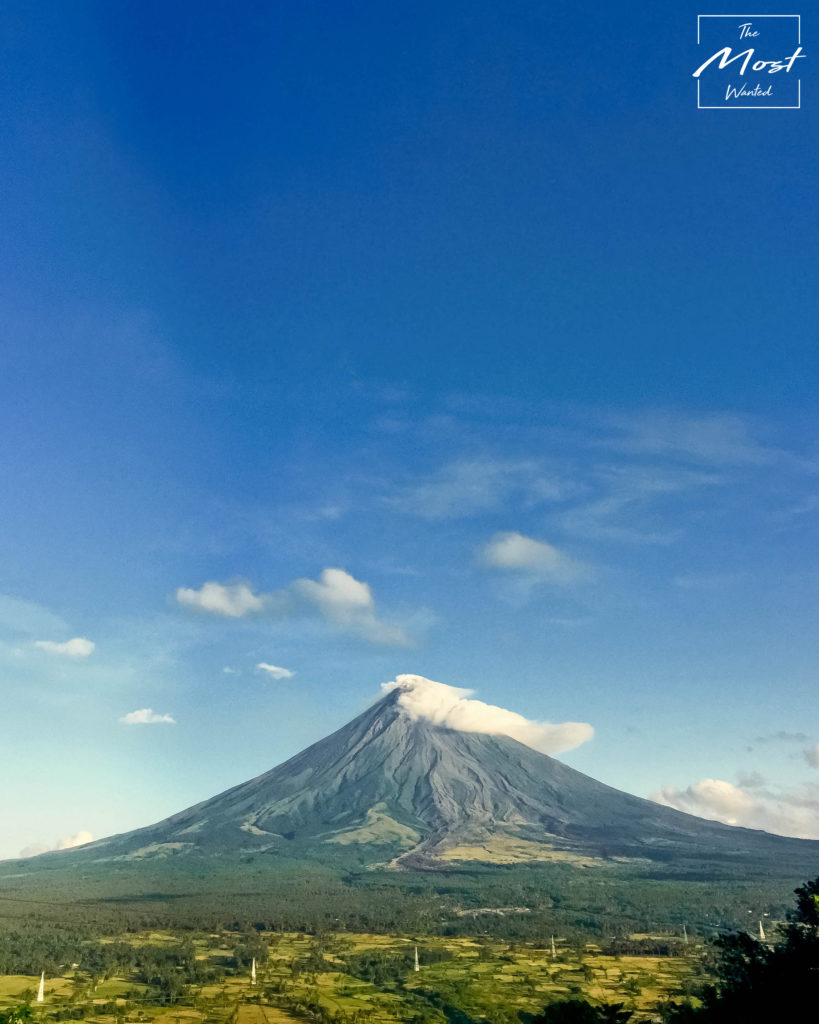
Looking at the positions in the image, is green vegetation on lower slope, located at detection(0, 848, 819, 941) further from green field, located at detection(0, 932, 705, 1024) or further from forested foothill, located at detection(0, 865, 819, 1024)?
green field, located at detection(0, 932, 705, 1024)

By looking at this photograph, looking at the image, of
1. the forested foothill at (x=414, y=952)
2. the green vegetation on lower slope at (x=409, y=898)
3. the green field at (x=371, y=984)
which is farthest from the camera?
the green vegetation on lower slope at (x=409, y=898)

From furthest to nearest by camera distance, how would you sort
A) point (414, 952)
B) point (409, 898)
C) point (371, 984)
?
1. point (409, 898)
2. point (414, 952)
3. point (371, 984)

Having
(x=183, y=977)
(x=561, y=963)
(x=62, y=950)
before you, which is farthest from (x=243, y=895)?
(x=561, y=963)

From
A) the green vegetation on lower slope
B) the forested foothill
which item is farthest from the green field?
the green vegetation on lower slope

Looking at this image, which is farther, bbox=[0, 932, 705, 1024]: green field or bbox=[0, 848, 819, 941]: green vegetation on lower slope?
bbox=[0, 848, 819, 941]: green vegetation on lower slope

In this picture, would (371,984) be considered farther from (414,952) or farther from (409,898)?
(409,898)

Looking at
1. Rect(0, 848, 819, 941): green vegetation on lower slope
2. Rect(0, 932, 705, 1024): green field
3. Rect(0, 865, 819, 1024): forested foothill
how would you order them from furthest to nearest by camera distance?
Rect(0, 848, 819, 941): green vegetation on lower slope
Rect(0, 932, 705, 1024): green field
Rect(0, 865, 819, 1024): forested foothill

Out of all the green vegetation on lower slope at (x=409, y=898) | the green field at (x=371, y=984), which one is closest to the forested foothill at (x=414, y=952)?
the green field at (x=371, y=984)

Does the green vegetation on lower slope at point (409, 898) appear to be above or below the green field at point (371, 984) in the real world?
below

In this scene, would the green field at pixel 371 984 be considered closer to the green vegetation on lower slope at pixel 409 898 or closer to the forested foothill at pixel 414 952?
the forested foothill at pixel 414 952

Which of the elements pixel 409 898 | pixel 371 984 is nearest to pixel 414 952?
pixel 371 984

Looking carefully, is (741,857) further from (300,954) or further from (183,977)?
(183,977)
